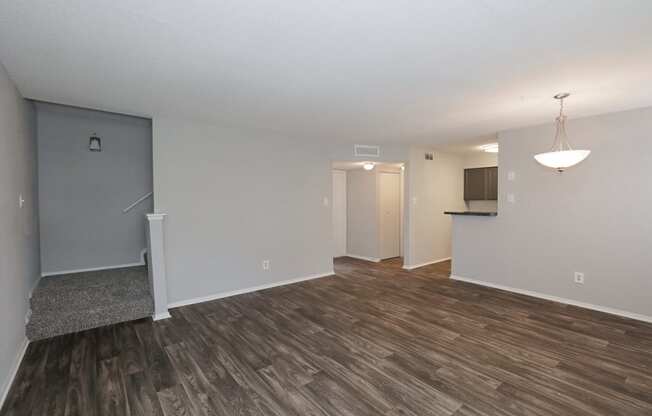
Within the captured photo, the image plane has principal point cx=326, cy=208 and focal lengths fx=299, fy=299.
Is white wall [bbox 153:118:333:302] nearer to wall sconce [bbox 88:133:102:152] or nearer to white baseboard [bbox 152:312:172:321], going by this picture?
white baseboard [bbox 152:312:172:321]

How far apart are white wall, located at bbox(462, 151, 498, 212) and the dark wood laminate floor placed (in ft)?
10.1

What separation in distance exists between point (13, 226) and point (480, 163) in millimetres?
7474

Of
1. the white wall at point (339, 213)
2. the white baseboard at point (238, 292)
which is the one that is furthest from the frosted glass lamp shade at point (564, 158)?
the white wall at point (339, 213)

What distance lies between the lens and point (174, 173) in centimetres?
368

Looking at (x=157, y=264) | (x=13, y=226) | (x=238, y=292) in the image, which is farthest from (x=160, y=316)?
A: (x=13, y=226)

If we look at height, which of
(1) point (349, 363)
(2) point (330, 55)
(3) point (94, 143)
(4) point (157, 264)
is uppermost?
(2) point (330, 55)

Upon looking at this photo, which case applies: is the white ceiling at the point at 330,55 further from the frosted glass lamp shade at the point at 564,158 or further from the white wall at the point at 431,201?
the white wall at the point at 431,201

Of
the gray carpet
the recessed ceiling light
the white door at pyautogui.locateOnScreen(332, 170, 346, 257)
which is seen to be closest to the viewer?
the gray carpet

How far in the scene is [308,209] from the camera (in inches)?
194

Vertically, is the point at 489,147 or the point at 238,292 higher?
the point at 489,147

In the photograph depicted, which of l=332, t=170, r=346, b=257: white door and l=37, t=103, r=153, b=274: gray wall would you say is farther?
l=332, t=170, r=346, b=257: white door

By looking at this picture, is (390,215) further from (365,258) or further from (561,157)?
(561,157)

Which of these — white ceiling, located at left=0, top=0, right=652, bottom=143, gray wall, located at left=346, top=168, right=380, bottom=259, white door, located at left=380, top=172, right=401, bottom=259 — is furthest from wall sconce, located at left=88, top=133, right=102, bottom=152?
white door, located at left=380, top=172, right=401, bottom=259

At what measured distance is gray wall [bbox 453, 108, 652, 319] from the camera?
3371mm
